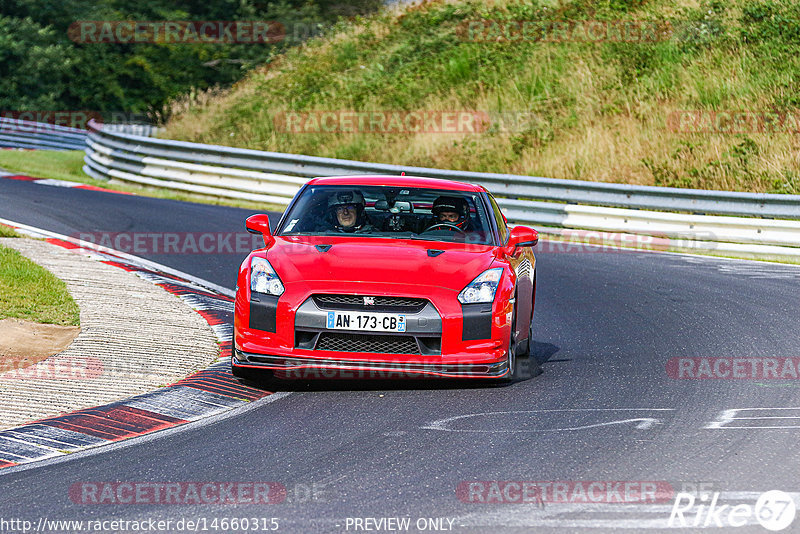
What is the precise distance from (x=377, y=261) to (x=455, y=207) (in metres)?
1.36

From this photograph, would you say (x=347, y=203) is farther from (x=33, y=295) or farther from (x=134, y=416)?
(x=33, y=295)

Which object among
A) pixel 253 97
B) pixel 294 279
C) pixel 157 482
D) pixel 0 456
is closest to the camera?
pixel 157 482

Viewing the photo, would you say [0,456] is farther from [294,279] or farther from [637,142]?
[637,142]

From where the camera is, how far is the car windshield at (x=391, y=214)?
8.58m

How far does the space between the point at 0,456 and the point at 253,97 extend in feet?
82.8

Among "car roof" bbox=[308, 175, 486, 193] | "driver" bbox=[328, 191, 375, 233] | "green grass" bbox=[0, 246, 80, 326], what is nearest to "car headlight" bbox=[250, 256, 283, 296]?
"driver" bbox=[328, 191, 375, 233]

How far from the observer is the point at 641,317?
36.4ft

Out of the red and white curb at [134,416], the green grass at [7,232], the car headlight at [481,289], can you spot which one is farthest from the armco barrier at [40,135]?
the car headlight at [481,289]

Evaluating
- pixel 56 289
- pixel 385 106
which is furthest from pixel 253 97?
pixel 56 289

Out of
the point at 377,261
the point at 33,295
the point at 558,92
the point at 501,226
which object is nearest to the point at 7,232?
the point at 33,295

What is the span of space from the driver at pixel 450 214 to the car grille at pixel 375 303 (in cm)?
134

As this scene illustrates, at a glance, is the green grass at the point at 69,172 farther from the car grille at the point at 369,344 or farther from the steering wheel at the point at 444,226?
the car grille at the point at 369,344

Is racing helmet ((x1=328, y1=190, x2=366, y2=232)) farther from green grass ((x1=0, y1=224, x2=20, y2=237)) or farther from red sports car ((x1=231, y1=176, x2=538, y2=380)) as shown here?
green grass ((x1=0, y1=224, x2=20, y2=237))

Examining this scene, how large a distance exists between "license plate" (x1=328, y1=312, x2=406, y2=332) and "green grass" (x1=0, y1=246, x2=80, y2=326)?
10.3 feet
